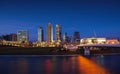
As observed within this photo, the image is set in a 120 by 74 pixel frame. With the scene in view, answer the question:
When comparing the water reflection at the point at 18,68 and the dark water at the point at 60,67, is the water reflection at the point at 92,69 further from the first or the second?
the water reflection at the point at 18,68

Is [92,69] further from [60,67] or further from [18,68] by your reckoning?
[18,68]

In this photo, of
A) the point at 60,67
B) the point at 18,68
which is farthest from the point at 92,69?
the point at 18,68

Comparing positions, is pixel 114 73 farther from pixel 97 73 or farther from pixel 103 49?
pixel 103 49

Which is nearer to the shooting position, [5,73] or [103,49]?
[5,73]

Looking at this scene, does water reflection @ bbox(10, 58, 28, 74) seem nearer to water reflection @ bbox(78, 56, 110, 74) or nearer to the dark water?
the dark water

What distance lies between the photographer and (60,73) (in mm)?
35531

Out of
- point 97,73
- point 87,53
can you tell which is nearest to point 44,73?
point 97,73

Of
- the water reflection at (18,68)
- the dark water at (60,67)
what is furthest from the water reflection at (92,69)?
the water reflection at (18,68)

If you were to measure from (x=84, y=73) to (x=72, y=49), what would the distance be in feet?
303

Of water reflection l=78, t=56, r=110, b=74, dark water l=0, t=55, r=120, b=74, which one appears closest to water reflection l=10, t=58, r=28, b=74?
dark water l=0, t=55, r=120, b=74

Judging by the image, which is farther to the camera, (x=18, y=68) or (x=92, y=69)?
(x=18, y=68)

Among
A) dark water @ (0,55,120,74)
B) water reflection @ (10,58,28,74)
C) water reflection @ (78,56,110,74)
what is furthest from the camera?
dark water @ (0,55,120,74)

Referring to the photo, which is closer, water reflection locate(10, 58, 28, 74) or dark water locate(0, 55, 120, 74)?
water reflection locate(10, 58, 28, 74)

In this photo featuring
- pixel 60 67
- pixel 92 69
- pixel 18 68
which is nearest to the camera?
pixel 92 69
